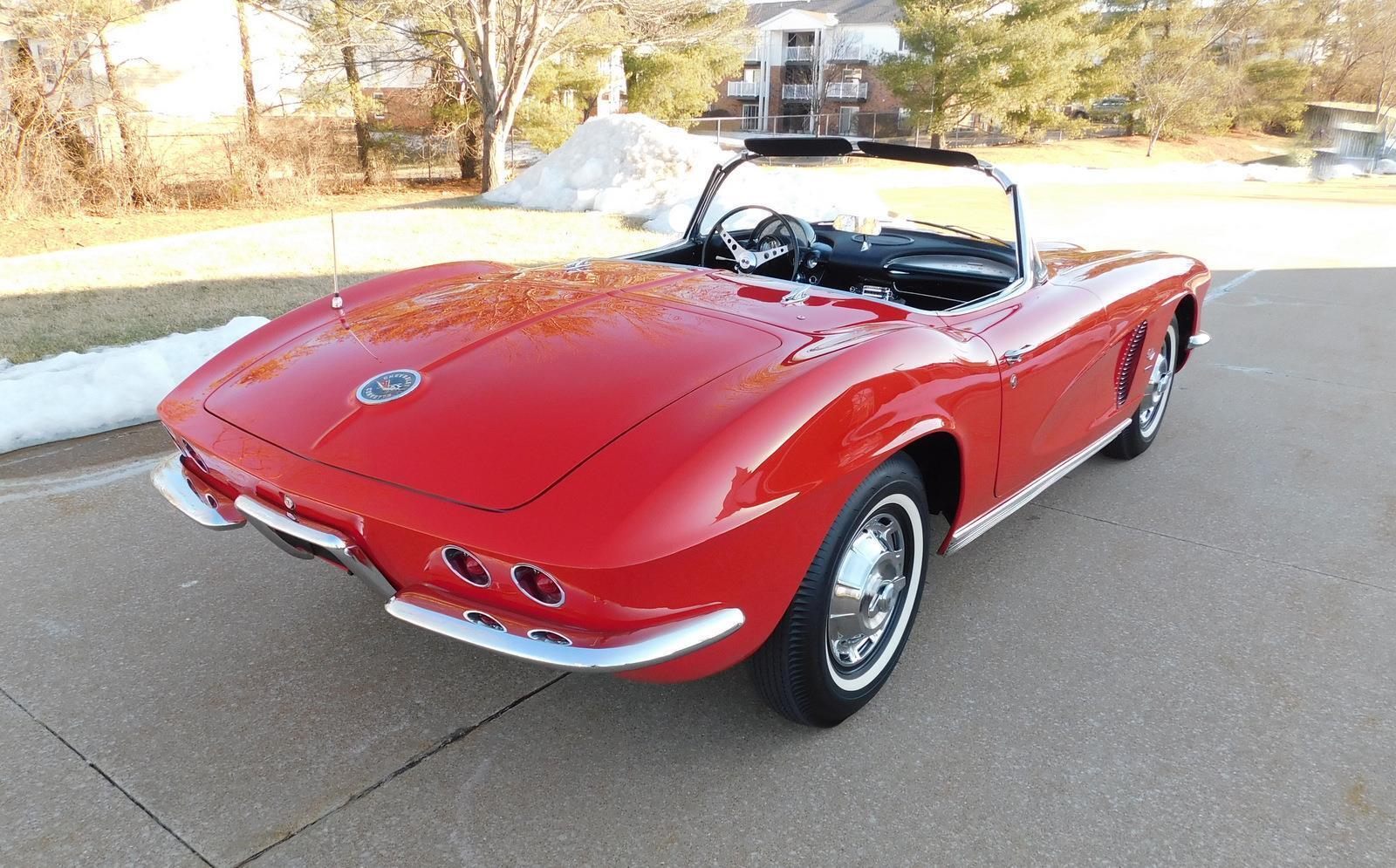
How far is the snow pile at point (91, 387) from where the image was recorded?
433cm

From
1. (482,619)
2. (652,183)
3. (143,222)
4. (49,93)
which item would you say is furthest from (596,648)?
(49,93)

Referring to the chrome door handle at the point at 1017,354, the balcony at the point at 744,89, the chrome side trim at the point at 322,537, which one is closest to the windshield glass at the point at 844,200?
the chrome door handle at the point at 1017,354

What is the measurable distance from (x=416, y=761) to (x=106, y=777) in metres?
0.70

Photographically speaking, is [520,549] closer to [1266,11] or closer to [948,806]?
[948,806]

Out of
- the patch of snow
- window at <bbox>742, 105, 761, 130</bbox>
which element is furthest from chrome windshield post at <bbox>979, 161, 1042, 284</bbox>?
window at <bbox>742, 105, 761, 130</bbox>

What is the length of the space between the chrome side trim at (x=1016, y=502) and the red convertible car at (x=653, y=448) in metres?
0.01

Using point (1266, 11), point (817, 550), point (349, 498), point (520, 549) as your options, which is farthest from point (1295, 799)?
point (1266, 11)

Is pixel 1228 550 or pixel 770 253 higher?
pixel 770 253

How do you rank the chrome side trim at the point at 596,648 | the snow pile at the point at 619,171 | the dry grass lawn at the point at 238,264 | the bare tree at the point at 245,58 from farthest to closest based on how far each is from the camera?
1. the bare tree at the point at 245,58
2. the snow pile at the point at 619,171
3. the dry grass lawn at the point at 238,264
4. the chrome side trim at the point at 596,648

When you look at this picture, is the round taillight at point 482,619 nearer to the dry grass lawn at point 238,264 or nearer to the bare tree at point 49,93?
the dry grass lawn at point 238,264

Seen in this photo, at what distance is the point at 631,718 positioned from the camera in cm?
243

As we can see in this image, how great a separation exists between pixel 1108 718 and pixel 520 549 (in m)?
1.69

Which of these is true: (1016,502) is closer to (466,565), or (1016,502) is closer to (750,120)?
(466,565)

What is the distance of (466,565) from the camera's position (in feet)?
6.07
